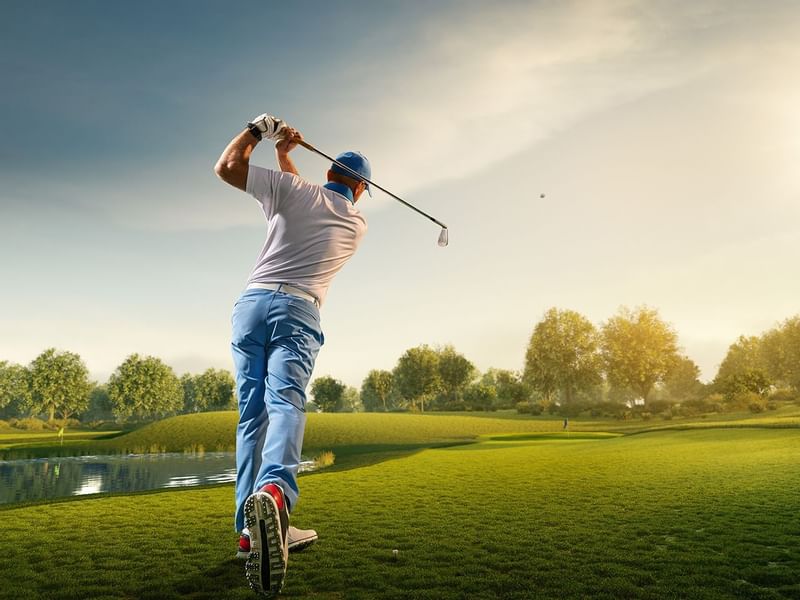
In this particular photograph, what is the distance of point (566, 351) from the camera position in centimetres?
7150

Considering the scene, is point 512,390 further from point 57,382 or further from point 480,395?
point 57,382

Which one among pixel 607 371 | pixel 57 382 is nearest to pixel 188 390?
pixel 57 382

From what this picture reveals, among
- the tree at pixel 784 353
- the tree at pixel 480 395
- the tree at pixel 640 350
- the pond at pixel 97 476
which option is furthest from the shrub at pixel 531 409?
the pond at pixel 97 476

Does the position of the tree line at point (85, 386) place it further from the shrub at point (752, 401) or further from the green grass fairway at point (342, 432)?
the shrub at point (752, 401)

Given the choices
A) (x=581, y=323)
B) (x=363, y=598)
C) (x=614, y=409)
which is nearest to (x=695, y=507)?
(x=363, y=598)

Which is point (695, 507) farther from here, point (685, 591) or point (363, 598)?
point (363, 598)

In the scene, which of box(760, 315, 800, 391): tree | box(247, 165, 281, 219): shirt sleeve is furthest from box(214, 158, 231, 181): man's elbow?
box(760, 315, 800, 391): tree

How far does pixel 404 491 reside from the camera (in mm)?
8930

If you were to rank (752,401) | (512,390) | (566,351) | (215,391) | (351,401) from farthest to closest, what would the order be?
(351,401)
(215,391)
(512,390)
(566,351)
(752,401)

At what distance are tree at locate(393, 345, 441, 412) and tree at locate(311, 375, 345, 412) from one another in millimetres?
10616

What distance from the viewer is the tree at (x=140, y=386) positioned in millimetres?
89062

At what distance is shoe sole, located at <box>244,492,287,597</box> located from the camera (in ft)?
11.1

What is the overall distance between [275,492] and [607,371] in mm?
67468

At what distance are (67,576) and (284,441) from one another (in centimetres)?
193
